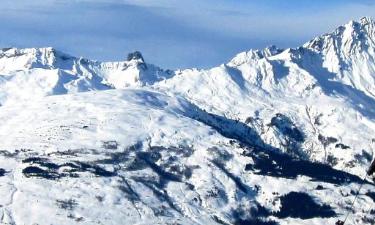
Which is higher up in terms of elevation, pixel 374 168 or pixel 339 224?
pixel 374 168
